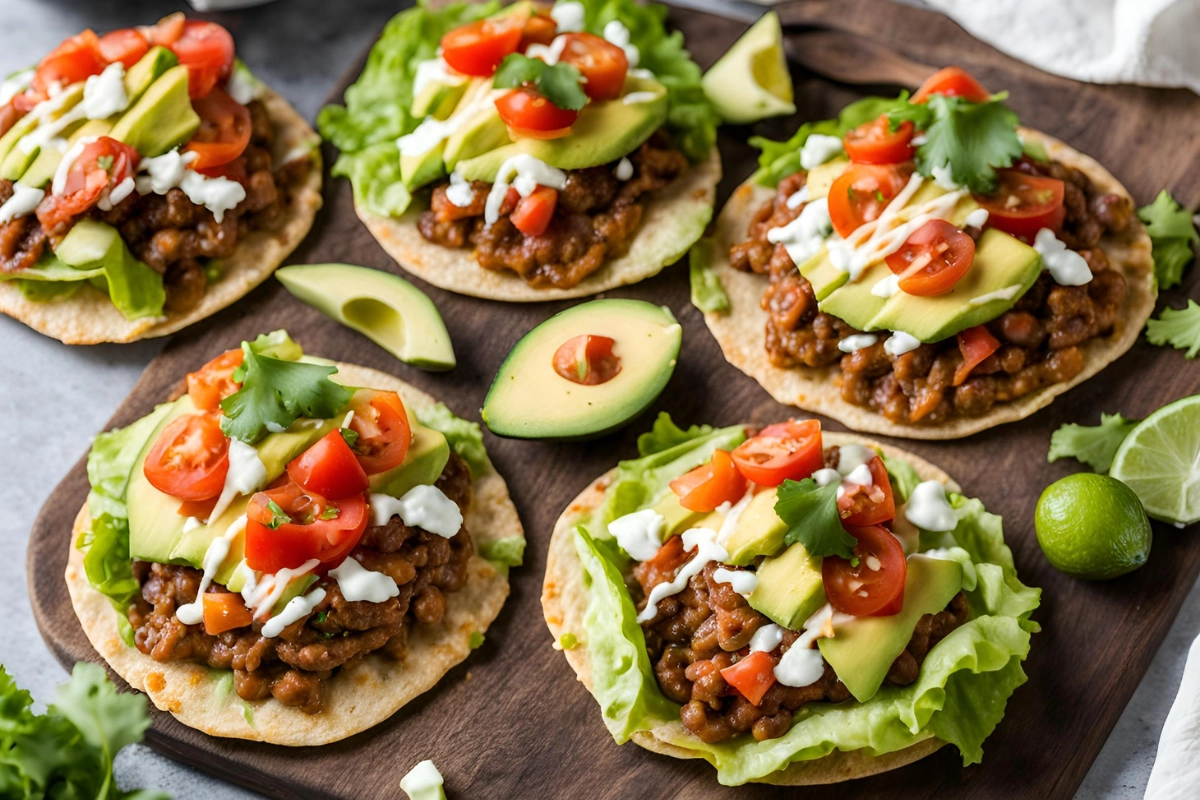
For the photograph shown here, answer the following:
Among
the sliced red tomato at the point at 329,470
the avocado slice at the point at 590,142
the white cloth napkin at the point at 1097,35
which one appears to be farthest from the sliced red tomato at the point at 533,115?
the white cloth napkin at the point at 1097,35

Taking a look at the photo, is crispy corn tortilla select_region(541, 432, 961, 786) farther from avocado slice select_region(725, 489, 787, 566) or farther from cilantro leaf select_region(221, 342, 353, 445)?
cilantro leaf select_region(221, 342, 353, 445)

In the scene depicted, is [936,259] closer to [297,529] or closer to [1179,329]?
[1179,329]

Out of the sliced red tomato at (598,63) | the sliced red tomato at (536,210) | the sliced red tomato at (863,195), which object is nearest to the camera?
the sliced red tomato at (863,195)

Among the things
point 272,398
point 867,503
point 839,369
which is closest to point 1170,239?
point 839,369

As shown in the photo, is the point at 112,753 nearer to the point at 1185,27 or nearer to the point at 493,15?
the point at 493,15

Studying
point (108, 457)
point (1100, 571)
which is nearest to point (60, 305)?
point (108, 457)

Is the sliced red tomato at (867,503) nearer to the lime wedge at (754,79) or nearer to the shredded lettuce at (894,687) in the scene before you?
the shredded lettuce at (894,687)

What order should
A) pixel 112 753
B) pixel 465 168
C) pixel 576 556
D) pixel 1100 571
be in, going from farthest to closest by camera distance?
1. pixel 465 168
2. pixel 576 556
3. pixel 1100 571
4. pixel 112 753
